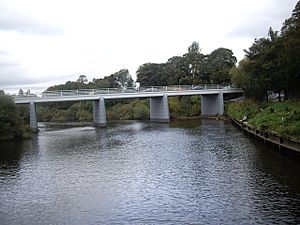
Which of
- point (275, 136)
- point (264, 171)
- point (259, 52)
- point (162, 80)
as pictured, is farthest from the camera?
point (162, 80)

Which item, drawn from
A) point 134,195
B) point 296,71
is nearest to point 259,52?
point 296,71

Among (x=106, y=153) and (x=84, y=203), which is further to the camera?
(x=106, y=153)

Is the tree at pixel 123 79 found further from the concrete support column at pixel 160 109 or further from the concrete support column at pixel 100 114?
the concrete support column at pixel 100 114

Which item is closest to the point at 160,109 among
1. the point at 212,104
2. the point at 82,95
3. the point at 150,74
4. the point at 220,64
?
the point at 212,104

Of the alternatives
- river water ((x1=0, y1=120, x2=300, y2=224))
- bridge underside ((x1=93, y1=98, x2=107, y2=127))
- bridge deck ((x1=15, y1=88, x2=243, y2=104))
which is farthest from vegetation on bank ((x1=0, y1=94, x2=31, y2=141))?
bridge underside ((x1=93, y1=98, x2=107, y2=127))

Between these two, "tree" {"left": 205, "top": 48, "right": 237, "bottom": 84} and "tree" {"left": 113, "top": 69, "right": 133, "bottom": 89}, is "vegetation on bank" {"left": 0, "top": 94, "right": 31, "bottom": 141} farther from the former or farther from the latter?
"tree" {"left": 113, "top": 69, "right": 133, "bottom": 89}

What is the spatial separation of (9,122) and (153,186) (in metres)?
31.6

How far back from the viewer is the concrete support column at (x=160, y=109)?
2761 inches

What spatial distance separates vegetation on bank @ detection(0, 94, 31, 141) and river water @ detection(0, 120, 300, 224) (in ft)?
38.8

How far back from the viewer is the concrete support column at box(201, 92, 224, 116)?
253 ft

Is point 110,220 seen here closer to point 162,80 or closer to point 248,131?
point 248,131

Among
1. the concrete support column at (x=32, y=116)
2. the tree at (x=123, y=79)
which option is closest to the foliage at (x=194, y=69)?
the tree at (x=123, y=79)

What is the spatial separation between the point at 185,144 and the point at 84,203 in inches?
772

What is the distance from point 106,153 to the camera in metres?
33.2
